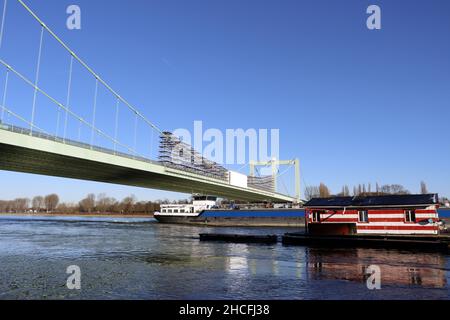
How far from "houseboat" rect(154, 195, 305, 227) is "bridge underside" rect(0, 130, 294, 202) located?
6.17m

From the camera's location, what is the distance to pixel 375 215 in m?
32.5

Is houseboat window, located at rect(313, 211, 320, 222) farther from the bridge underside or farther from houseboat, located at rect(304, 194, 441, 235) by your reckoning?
the bridge underside

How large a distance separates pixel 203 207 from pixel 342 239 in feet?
235

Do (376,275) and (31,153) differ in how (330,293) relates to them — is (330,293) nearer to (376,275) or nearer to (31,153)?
(376,275)

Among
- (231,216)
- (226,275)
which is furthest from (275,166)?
(226,275)

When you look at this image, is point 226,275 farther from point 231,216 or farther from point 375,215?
point 231,216

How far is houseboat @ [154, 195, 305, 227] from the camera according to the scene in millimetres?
83688

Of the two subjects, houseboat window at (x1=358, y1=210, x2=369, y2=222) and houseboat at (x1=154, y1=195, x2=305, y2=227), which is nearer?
houseboat window at (x1=358, y1=210, x2=369, y2=222)

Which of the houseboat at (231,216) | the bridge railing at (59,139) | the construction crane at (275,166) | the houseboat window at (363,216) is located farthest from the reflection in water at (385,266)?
the construction crane at (275,166)

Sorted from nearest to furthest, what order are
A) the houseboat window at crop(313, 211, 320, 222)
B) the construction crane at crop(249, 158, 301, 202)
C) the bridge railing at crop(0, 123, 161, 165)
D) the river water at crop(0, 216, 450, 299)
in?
1. the river water at crop(0, 216, 450, 299)
2. the houseboat window at crop(313, 211, 320, 222)
3. the bridge railing at crop(0, 123, 161, 165)
4. the construction crane at crop(249, 158, 301, 202)

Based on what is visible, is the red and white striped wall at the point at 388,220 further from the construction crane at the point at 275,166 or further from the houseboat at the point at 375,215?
the construction crane at the point at 275,166

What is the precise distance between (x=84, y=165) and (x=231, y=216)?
37.6 m

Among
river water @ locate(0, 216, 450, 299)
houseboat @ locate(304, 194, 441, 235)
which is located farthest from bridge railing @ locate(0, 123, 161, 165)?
houseboat @ locate(304, 194, 441, 235)
